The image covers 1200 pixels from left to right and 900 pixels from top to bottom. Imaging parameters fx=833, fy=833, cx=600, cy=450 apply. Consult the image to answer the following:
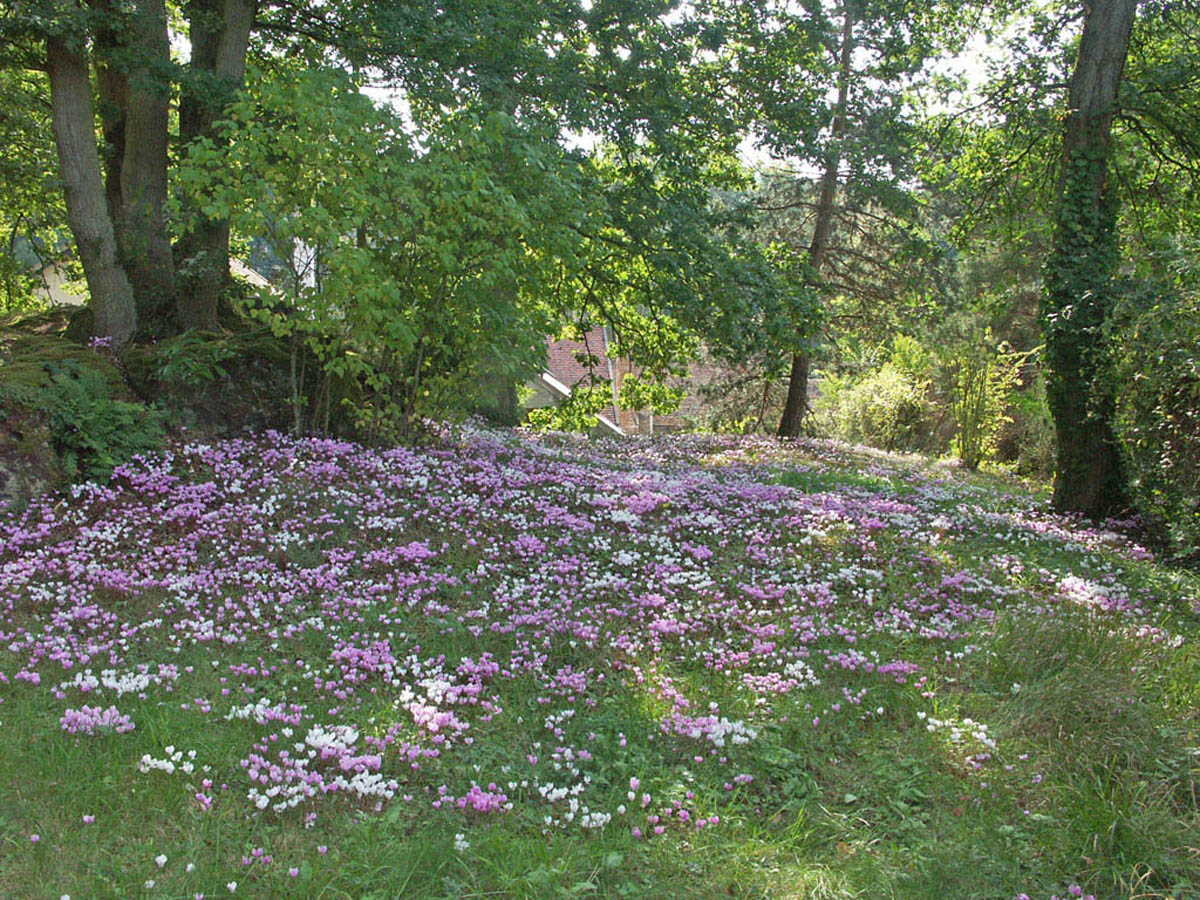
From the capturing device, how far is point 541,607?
18.4 feet

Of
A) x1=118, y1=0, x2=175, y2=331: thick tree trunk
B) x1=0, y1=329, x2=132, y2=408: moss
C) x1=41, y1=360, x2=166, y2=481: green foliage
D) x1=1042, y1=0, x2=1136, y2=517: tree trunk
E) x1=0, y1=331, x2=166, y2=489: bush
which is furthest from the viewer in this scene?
x1=1042, y1=0, x2=1136, y2=517: tree trunk

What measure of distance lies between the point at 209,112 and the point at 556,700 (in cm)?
854

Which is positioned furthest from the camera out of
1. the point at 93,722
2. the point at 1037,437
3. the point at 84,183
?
the point at 1037,437

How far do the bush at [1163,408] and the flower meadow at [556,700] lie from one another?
0.59m

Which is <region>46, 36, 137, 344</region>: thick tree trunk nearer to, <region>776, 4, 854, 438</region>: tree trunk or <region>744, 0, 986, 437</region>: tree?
<region>744, 0, 986, 437</region>: tree

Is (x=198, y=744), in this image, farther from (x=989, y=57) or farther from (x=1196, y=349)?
(x=989, y=57)

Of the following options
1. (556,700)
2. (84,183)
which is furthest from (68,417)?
(556,700)

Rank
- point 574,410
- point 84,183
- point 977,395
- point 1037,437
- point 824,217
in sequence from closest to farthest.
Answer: point 84,183 → point 574,410 → point 1037,437 → point 977,395 → point 824,217

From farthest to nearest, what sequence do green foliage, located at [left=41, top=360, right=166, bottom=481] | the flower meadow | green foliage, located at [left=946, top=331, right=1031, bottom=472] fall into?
green foliage, located at [left=946, top=331, right=1031, bottom=472], green foliage, located at [left=41, top=360, right=166, bottom=481], the flower meadow

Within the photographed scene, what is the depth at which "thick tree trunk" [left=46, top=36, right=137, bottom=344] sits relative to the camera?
8406 millimetres

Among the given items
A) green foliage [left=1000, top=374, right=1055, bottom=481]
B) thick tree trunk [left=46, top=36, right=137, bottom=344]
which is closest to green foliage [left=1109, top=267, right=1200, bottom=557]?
green foliage [left=1000, top=374, right=1055, bottom=481]

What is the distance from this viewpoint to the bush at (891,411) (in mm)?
23463

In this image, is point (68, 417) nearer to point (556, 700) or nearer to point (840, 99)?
point (556, 700)

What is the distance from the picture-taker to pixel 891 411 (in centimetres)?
2359
